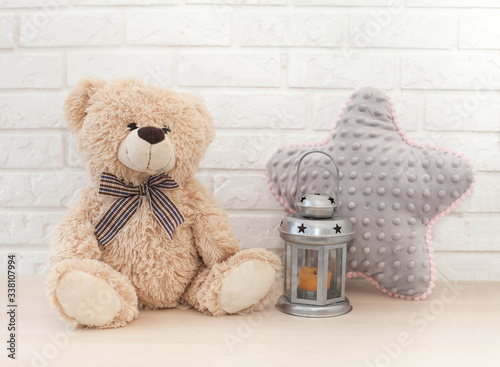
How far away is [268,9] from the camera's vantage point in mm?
1143

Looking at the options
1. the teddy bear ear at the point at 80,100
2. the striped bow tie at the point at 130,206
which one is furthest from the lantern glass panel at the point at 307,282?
the teddy bear ear at the point at 80,100

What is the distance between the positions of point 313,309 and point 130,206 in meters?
0.39

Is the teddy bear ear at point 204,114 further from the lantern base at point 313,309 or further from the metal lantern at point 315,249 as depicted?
the lantern base at point 313,309

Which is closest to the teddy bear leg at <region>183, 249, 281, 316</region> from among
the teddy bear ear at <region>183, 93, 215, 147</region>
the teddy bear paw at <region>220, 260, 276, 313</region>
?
the teddy bear paw at <region>220, 260, 276, 313</region>

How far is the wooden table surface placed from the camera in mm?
695

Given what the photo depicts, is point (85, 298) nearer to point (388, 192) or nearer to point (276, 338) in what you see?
point (276, 338)

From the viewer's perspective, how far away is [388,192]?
0.95 m

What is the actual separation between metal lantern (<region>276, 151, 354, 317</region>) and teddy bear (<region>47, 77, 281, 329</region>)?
56mm

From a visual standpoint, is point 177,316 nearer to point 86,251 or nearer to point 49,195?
point 86,251

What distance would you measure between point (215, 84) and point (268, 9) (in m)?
0.22

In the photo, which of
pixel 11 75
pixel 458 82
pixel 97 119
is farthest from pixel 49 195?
pixel 458 82

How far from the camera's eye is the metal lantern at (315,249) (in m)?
0.88

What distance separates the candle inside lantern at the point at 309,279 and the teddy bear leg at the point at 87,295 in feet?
1.09

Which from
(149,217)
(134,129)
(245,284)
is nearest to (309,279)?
(245,284)
